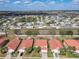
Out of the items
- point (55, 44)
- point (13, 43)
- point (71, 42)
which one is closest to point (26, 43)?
point (13, 43)

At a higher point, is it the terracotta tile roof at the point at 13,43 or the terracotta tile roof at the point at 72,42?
the terracotta tile roof at the point at 13,43

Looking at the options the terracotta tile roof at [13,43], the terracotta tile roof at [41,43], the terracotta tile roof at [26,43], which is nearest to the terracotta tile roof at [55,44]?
the terracotta tile roof at [41,43]

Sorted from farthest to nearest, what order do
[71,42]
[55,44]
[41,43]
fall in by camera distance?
[71,42]
[41,43]
[55,44]

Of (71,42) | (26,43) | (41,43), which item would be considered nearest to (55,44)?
(41,43)

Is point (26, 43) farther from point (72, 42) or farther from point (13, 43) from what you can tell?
point (72, 42)

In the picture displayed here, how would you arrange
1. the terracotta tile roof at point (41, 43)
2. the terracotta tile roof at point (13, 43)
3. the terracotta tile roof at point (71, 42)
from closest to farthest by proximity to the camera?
the terracotta tile roof at point (13, 43) → the terracotta tile roof at point (41, 43) → the terracotta tile roof at point (71, 42)

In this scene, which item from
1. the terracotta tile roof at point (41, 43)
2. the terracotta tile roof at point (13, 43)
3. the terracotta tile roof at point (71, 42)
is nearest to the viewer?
the terracotta tile roof at point (13, 43)

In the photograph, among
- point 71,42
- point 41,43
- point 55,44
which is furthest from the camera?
point 71,42

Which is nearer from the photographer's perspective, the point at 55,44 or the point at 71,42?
the point at 55,44

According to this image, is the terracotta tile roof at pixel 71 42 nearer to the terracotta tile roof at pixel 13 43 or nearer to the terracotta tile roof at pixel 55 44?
the terracotta tile roof at pixel 55 44
